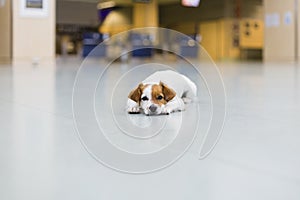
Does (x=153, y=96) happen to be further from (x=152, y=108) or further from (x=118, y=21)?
(x=118, y=21)

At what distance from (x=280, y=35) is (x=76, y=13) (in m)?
16.2

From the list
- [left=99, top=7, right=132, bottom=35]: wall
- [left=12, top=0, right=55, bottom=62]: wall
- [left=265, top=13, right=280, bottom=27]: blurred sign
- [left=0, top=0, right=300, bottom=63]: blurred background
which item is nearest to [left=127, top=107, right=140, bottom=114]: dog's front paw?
[left=0, top=0, right=300, bottom=63]: blurred background

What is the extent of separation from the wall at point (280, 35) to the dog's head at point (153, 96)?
47.1 ft

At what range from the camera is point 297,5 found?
15531 mm

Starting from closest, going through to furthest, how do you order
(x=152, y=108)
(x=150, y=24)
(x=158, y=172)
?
(x=158, y=172), (x=152, y=108), (x=150, y=24)

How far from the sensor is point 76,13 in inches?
1107

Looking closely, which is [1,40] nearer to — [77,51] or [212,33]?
[212,33]

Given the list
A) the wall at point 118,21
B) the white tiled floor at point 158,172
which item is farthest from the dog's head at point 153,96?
the wall at point 118,21

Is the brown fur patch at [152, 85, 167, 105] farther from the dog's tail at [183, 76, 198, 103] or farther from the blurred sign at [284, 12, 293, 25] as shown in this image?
the blurred sign at [284, 12, 293, 25]

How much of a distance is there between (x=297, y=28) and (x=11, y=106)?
581 inches

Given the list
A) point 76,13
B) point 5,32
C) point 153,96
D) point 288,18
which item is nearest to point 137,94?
point 153,96

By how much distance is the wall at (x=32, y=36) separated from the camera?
11.4 m

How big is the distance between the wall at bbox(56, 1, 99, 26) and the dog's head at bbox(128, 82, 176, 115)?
26284 mm

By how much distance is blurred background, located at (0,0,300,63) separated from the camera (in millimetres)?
11516
